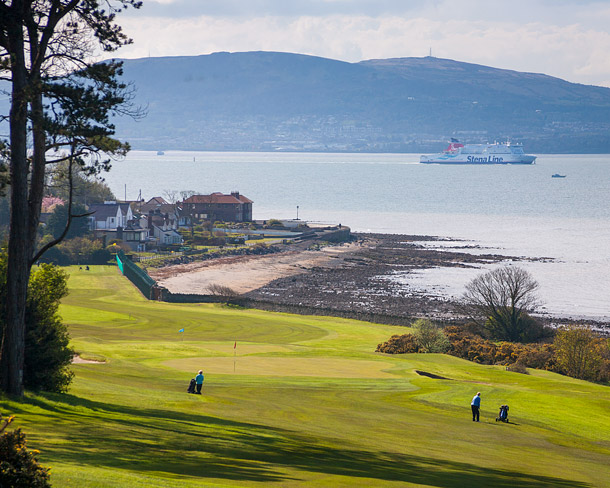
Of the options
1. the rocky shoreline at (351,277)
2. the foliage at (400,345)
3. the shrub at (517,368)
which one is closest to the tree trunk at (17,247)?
the shrub at (517,368)

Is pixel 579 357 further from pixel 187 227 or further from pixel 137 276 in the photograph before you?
pixel 187 227

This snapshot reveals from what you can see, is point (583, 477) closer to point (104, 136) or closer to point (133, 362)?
point (104, 136)

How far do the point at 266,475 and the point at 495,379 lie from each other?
21.1 m

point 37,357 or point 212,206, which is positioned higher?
point 212,206

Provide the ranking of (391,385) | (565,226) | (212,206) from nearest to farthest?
(391,385) < (212,206) < (565,226)

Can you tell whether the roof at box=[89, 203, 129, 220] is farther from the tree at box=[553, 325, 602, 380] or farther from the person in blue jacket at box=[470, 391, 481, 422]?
the person in blue jacket at box=[470, 391, 481, 422]

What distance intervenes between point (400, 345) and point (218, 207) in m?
96.1

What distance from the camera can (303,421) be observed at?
22.6m

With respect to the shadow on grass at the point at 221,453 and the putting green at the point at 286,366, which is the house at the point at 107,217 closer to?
the putting green at the point at 286,366

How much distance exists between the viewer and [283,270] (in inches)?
3595

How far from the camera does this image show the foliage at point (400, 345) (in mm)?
44156

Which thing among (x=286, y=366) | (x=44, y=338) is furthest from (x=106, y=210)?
(x=44, y=338)

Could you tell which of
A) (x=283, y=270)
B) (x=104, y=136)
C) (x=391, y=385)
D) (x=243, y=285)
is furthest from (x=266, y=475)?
(x=283, y=270)

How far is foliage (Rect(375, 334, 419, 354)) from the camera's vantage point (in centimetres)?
4416
